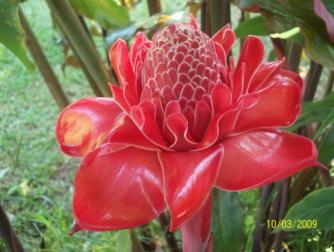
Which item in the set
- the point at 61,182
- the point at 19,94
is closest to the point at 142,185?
the point at 61,182

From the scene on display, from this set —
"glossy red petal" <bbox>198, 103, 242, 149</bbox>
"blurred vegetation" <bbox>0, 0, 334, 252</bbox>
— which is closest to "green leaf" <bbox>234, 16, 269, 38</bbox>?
"blurred vegetation" <bbox>0, 0, 334, 252</bbox>

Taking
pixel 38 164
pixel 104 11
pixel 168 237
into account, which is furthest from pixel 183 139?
pixel 38 164

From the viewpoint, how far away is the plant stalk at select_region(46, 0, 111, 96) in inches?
20.5

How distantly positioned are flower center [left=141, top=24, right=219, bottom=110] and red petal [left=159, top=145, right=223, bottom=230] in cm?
4

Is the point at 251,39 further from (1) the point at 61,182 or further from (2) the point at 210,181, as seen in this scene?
(1) the point at 61,182

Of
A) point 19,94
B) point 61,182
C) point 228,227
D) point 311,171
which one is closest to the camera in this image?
point 228,227

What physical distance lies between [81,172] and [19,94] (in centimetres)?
138

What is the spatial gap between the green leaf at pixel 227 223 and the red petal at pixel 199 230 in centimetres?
15

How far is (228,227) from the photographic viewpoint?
20.7 inches

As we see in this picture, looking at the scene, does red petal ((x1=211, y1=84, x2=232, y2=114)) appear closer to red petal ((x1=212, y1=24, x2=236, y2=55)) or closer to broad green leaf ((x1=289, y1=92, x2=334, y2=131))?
red petal ((x1=212, y1=24, x2=236, y2=55))

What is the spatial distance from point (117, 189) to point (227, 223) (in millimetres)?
236

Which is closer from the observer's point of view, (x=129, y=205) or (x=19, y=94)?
(x=129, y=205)

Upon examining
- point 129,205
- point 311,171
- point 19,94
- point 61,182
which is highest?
point 129,205

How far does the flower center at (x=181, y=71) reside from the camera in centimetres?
35
